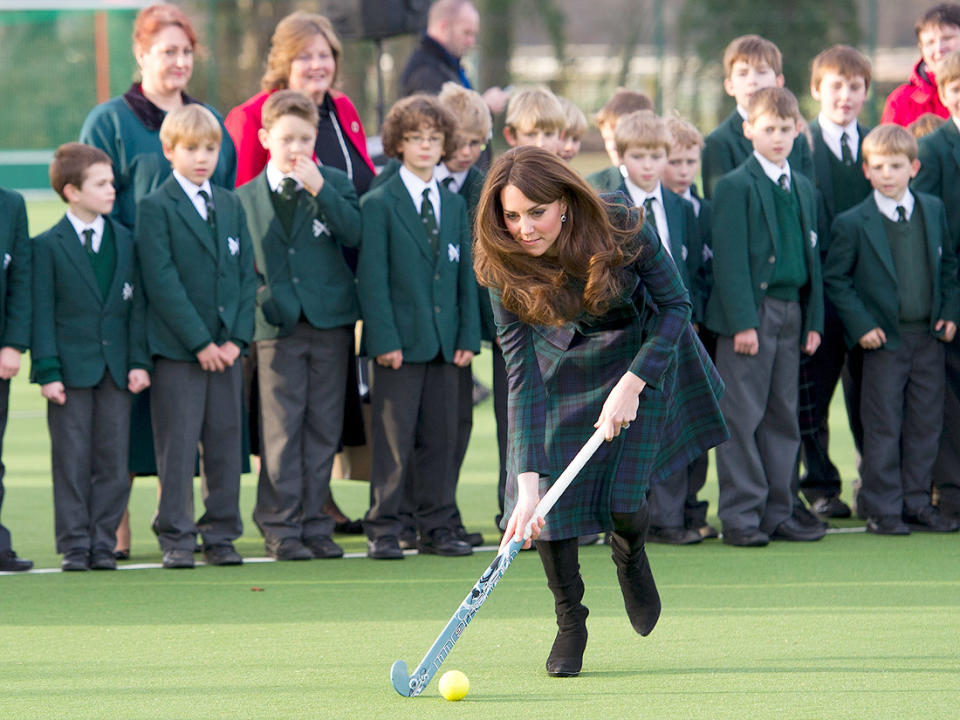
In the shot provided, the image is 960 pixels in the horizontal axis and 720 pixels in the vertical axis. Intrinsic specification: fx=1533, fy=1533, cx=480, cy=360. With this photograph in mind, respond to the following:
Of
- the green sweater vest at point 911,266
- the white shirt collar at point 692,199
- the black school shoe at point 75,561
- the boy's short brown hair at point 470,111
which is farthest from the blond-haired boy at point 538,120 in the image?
the black school shoe at point 75,561

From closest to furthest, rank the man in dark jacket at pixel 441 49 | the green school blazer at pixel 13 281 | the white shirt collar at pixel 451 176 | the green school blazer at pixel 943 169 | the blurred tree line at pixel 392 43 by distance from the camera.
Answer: the green school blazer at pixel 13 281
the white shirt collar at pixel 451 176
the green school blazer at pixel 943 169
the man in dark jacket at pixel 441 49
the blurred tree line at pixel 392 43

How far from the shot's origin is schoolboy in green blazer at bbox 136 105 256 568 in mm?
5719

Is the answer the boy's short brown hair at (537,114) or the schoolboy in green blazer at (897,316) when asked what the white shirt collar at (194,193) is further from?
the schoolboy in green blazer at (897,316)

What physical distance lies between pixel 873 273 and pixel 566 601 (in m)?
2.67

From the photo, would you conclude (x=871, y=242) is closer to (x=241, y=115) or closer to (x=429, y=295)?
(x=429, y=295)

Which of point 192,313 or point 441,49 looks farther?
point 441,49

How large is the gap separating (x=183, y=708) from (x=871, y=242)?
361cm

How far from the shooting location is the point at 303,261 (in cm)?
594

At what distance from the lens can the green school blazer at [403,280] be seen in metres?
5.91

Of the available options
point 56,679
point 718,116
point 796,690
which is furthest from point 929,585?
point 718,116

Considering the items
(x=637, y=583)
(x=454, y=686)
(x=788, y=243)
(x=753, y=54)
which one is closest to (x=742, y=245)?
(x=788, y=243)

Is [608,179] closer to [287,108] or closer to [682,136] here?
[682,136]

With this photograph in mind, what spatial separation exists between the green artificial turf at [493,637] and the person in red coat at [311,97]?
5.31 ft

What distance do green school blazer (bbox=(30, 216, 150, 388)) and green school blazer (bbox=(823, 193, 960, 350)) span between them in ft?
9.27
